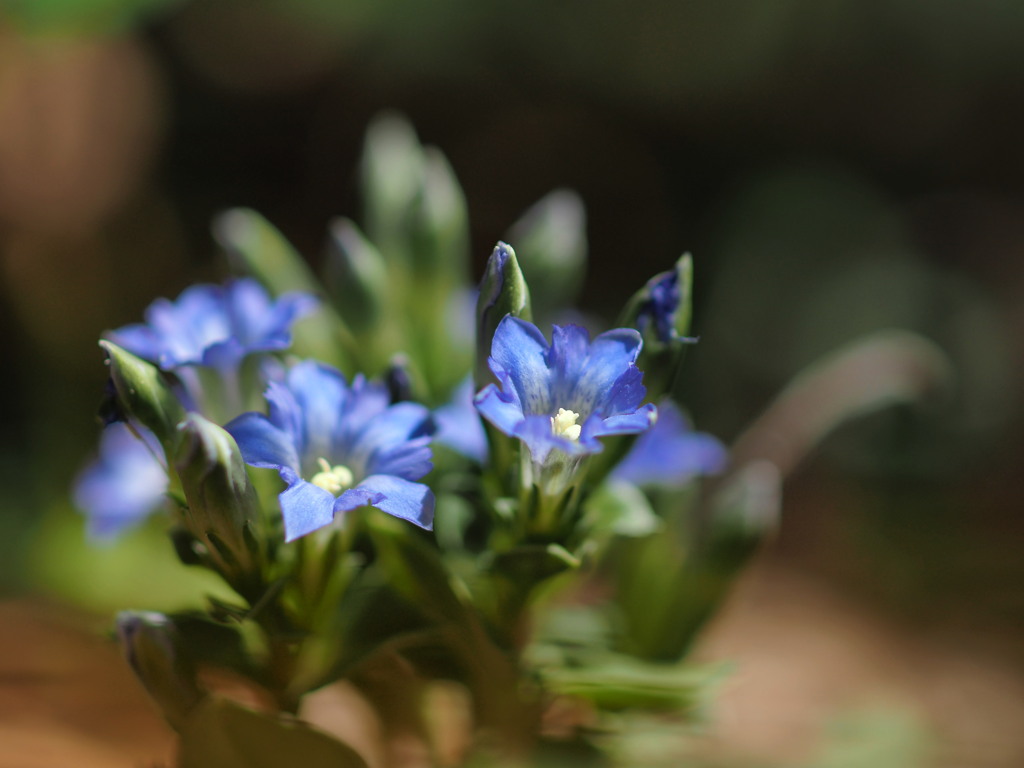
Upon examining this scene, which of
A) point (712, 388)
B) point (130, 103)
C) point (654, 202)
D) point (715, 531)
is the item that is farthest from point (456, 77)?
point (715, 531)

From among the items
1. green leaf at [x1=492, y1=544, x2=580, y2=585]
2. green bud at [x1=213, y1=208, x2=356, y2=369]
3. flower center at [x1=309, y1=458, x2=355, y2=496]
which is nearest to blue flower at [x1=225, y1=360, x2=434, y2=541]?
flower center at [x1=309, y1=458, x2=355, y2=496]

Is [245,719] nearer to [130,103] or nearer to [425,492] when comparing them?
[425,492]

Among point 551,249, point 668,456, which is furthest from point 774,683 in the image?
point 551,249

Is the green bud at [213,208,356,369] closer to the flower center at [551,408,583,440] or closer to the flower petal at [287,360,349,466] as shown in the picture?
the flower petal at [287,360,349,466]

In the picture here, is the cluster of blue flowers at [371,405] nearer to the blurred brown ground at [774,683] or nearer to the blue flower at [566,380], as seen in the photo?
the blue flower at [566,380]

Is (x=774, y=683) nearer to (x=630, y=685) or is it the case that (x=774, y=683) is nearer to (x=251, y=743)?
(x=630, y=685)

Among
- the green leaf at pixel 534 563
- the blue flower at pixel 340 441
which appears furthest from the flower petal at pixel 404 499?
the green leaf at pixel 534 563
